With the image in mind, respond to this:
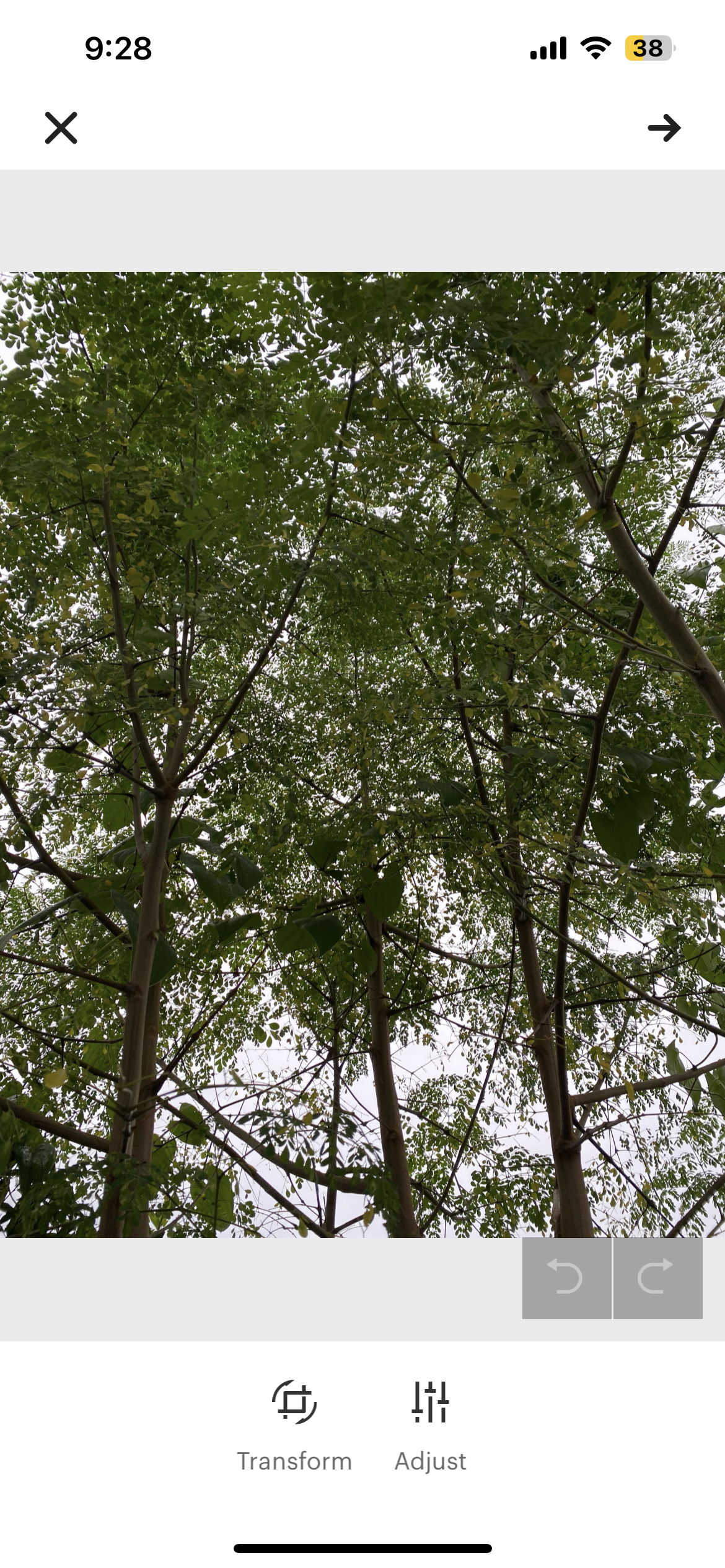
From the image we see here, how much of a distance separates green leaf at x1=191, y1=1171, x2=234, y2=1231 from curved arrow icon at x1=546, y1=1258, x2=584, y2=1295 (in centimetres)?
102

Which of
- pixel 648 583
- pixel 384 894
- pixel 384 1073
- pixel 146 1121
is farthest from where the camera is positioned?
pixel 384 1073

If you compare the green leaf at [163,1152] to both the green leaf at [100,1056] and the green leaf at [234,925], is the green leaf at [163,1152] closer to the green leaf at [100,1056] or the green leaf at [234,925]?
the green leaf at [100,1056]

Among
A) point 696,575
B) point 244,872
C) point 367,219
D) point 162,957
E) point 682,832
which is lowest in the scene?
point 162,957

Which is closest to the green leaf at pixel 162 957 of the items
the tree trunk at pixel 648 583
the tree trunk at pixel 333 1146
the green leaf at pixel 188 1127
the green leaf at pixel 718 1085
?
the green leaf at pixel 188 1127

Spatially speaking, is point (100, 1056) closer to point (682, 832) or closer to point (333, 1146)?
point (333, 1146)

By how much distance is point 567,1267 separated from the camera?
3.49 ft

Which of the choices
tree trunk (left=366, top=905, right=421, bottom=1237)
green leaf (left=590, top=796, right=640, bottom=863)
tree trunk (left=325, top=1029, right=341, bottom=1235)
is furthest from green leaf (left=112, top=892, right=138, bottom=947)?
green leaf (left=590, top=796, right=640, bottom=863)

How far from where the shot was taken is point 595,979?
3.03 metres

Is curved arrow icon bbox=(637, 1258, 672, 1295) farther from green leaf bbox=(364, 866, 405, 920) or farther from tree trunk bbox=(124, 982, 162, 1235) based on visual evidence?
green leaf bbox=(364, 866, 405, 920)

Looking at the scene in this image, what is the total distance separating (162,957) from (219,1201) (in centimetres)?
65
